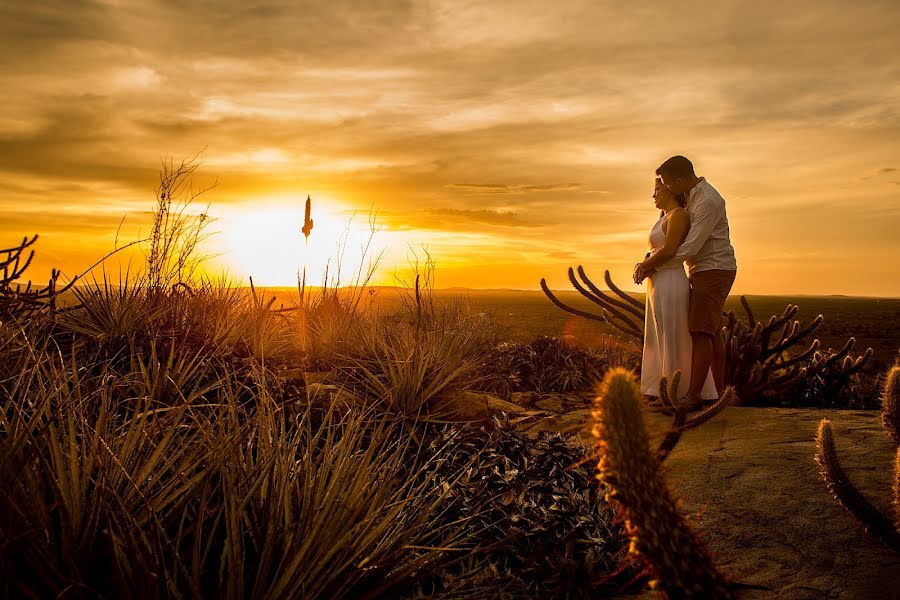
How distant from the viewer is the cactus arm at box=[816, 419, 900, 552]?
2746mm

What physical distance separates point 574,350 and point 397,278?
2.54 meters

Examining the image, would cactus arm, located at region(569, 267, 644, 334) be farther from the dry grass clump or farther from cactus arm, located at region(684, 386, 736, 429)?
cactus arm, located at region(684, 386, 736, 429)

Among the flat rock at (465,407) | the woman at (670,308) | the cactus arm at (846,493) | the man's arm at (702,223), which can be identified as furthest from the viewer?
the woman at (670,308)

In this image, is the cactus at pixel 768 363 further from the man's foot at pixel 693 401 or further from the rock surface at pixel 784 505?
the rock surface at pixel 784 505

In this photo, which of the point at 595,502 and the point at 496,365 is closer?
the point at 595,502

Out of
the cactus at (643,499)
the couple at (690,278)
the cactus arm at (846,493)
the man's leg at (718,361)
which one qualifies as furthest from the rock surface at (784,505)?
the cactus at (643,499)

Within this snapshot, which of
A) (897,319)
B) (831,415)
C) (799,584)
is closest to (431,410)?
(799,584)

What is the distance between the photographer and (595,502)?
363cm

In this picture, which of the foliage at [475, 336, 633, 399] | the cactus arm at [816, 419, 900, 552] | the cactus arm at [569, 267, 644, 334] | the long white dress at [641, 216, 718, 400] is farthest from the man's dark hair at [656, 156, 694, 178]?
the cactus arm at [816, 419, 900, 552]

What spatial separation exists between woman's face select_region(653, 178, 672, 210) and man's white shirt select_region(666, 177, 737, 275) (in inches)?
8.1

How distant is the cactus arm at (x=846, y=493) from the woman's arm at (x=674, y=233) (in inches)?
114

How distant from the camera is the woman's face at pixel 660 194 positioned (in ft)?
18.7

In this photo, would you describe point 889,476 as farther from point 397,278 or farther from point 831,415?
point 397,278

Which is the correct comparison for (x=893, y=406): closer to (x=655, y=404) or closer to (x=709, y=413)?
(x=709, y=413)
